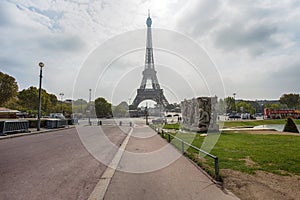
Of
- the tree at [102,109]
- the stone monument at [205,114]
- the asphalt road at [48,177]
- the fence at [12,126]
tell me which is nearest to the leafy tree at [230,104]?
the tree at [102,109]

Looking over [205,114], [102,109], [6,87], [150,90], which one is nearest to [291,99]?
[150,90]

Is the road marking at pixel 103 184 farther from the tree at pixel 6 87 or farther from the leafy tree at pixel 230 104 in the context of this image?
the leafy tree at pixel 230 104

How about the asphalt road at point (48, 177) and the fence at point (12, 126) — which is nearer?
the asphalt road at point (48, 177)

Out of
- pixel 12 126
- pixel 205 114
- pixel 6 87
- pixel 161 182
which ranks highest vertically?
pixel 6 87

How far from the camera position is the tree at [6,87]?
140ft

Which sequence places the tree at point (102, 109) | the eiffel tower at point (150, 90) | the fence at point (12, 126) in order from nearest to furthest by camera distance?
the fence at point (12, 126) → the eiffel tower at point (150, 90) → the tree at point (102, 109)

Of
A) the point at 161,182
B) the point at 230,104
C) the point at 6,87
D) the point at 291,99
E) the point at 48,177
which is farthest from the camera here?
the point at 230,104

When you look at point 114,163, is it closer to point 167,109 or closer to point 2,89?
point 2,89

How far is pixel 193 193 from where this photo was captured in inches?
195

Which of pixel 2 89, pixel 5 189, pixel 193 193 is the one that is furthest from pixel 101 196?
pixel 2 89

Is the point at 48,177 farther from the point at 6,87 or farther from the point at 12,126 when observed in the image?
the point at 6,87

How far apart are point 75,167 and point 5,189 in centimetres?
251

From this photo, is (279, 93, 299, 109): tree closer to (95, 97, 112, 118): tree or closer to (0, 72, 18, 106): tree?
(95, 97, 112, 118): tree

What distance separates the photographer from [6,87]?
42.8 m
